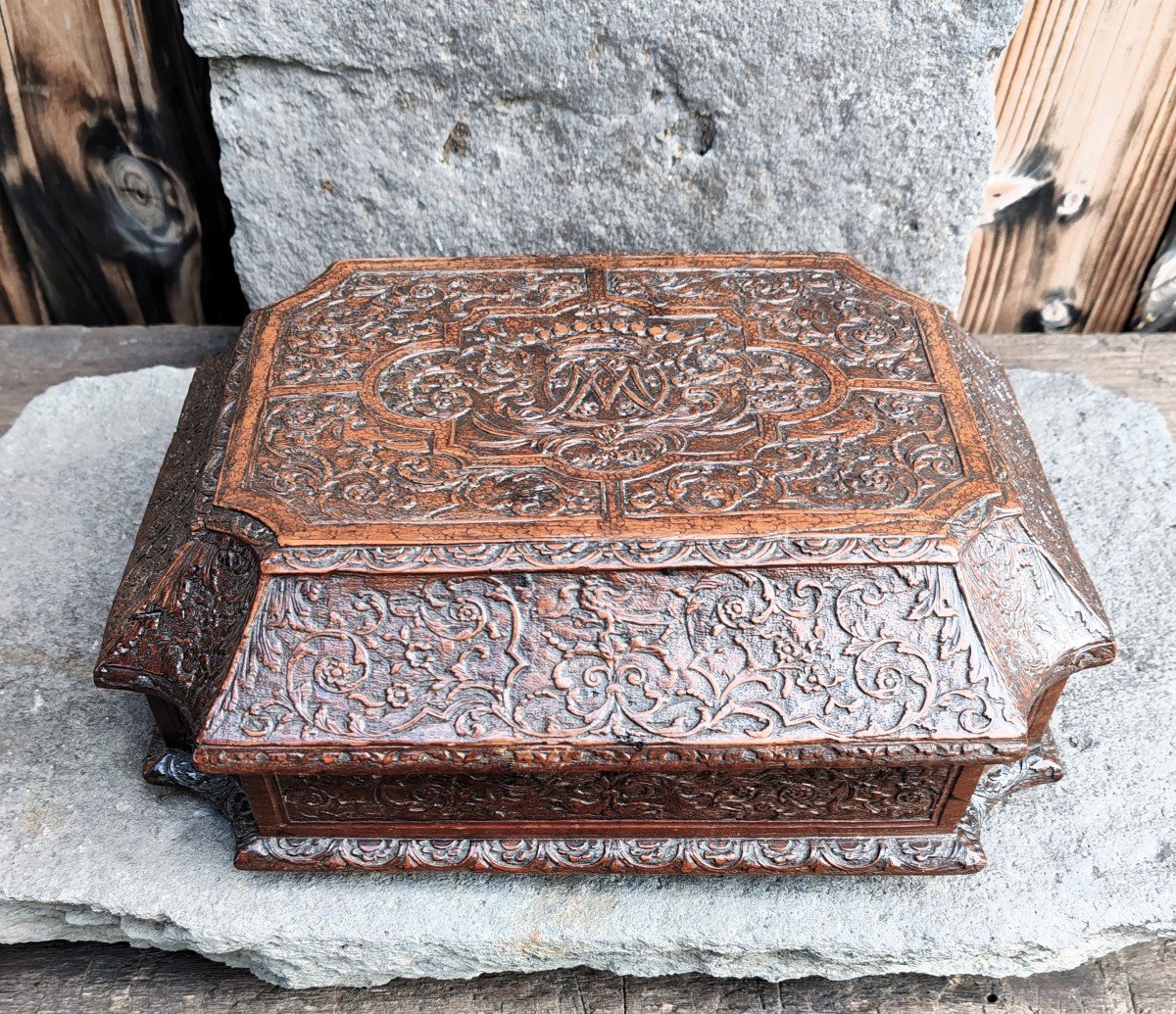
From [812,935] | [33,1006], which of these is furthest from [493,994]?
[33,1006]

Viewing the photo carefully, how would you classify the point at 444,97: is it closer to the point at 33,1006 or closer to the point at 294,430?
the point at 294,430

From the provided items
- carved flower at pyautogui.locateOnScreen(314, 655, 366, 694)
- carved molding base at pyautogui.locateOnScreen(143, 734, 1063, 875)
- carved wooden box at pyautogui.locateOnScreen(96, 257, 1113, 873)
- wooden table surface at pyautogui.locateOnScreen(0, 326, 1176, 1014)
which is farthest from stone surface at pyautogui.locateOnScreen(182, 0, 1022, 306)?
wooden table surface at pyautogui.locateOnScreen(0, 326, 1176, 1014)

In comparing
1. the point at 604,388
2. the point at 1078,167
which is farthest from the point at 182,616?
the point at 1078,167

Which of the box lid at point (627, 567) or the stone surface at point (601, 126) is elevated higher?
the stone surface at point (601, 126)

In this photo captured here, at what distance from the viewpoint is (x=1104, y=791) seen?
168cm

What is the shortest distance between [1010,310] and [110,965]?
2.19 metres

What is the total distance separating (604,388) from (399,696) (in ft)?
1.80

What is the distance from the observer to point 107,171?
240cm

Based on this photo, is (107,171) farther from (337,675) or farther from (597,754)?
(597,754)

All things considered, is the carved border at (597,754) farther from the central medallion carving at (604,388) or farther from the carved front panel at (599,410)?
the central medallion carving at (604,388)

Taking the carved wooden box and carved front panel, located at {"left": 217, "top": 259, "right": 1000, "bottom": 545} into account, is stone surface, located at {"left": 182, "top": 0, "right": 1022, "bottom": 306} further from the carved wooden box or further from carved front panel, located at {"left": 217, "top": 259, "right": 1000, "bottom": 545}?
the carved wooden box

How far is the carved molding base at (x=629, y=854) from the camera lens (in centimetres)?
155

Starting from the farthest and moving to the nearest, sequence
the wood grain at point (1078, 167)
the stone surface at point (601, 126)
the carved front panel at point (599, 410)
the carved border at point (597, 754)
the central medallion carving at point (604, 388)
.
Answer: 1. the wood grain at point (1078, 167)
2. the stone surface at point (601, 126)
3. the central medallion carving at point (604, 388)
4. the carved front panel at point (599, 410)
5. the carved border at point (597, 754)

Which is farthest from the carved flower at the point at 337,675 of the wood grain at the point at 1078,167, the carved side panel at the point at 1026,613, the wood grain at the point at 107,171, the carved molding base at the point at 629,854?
the wood grain at the point at 1078,167
